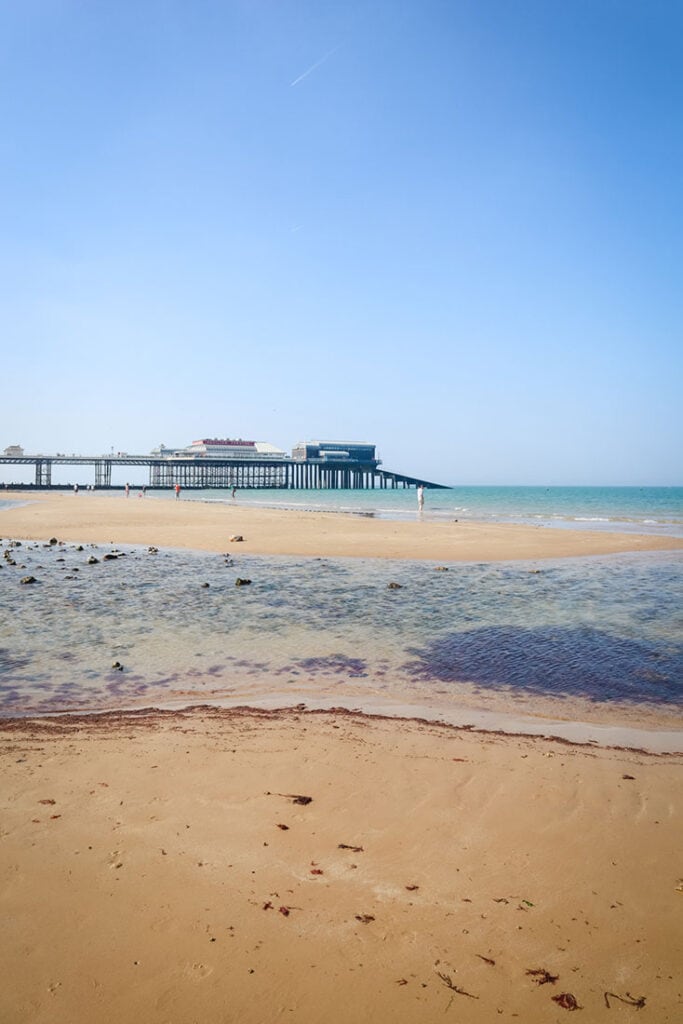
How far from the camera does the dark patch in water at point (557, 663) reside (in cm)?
790

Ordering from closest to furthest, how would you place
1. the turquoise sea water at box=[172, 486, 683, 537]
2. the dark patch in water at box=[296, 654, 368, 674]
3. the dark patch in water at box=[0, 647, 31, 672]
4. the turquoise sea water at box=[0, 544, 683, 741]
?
1. the turquoise sea water at box=[0, 544, 683, 741]
2. the dark patch in water at box=[0, 647, 31, 672]
3. the dark patch in water at box=[296, 654, 368, 674]
4. the turquoise sea water at box=[172, 486, 683, 537]

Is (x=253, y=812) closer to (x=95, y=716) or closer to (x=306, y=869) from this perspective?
(x=306, y=869)

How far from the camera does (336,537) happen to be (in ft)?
91.9

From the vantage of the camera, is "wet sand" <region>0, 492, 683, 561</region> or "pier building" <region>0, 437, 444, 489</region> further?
"pier building" <region>0, 437, 444, 489</region>

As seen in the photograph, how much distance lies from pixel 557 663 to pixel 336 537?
1941 cm

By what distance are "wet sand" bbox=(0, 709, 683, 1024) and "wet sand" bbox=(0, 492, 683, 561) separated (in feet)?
54.9

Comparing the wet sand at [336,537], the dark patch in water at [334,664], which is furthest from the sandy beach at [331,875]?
the wet sand at [336,537]

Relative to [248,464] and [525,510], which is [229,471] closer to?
[248,464]

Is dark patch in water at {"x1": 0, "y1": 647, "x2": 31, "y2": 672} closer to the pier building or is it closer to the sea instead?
the sea

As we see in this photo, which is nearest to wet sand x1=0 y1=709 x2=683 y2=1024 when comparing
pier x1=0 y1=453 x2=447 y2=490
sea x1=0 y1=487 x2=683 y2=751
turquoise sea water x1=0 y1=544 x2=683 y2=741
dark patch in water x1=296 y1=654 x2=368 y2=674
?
sea x1=0 y1=487 x2=683 y2=751

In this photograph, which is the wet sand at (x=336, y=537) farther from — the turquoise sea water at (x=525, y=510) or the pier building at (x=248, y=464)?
the pier building at (x=248, y=464)

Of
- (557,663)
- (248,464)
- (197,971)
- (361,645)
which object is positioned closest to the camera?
(197,971)

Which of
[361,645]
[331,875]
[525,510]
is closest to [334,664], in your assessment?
[361,645]

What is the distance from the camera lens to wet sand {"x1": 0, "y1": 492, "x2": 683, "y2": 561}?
2355 centimetres
